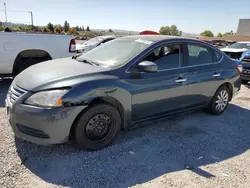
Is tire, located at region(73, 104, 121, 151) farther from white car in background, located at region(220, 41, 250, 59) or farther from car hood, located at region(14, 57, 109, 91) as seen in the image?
white car in background, located at region(220, 41, 250, 59)

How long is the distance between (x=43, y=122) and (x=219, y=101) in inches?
147

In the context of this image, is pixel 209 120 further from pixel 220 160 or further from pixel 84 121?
pixel 84 121

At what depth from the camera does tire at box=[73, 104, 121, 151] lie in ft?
10.1

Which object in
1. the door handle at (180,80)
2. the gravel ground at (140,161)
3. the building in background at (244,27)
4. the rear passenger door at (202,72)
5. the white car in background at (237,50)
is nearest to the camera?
the gravel ground at (140,161)

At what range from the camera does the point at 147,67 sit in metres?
3.41

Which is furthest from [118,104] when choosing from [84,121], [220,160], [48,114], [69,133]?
[220,160]

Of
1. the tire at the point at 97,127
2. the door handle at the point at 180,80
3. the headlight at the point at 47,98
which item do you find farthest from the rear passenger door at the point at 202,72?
the headlight at the point at 47,98

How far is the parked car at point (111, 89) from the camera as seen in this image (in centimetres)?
290

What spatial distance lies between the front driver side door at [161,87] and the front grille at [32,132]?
1.32m

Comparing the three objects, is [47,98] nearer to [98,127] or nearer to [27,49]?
[98,127]

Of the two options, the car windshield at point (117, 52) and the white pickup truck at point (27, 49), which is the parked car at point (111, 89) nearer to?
the car windshield at point (117, 52)

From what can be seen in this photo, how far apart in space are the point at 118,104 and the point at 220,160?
1664 mm

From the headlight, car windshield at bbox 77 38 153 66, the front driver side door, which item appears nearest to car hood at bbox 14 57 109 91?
the headlight

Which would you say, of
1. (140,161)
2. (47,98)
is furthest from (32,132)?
(140,161)
